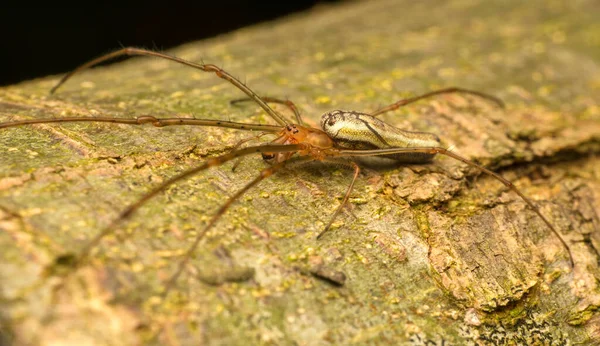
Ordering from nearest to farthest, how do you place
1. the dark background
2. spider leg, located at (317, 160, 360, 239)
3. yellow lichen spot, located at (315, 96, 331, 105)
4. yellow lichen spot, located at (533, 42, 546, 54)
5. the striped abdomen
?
1. spider leg, located at (317, 160, 360, 239)
2. the striped abdomen
3. yellow lichen spot, located at (315, 96, 331, 105)
4. yellow lichen spot, located at (533, 42, 546, 54)
5. the dark background

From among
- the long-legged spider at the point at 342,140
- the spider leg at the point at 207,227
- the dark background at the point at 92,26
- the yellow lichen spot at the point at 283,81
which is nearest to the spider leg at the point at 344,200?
the long-legged spider at the point at 342,140

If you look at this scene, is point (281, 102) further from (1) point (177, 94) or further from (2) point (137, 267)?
(2) point (137, 267)

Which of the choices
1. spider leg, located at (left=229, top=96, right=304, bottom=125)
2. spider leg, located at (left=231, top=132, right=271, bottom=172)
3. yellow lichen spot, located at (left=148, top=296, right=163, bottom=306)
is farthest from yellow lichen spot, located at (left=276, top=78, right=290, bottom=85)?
yellow lichen spot, located at (left=148, top=296, right=163, bottom=306)

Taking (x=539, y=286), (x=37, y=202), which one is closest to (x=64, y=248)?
(x=37, y=202)

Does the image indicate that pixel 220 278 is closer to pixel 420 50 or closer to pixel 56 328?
pixel 56 328

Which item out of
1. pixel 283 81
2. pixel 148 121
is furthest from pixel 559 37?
pixel 148 121

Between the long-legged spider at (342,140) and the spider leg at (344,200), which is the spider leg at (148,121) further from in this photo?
the spider leg at (344,200)

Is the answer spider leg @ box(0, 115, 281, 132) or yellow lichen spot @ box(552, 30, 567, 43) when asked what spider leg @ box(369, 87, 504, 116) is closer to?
spider leg @ box(0, 115, 281, 132)
